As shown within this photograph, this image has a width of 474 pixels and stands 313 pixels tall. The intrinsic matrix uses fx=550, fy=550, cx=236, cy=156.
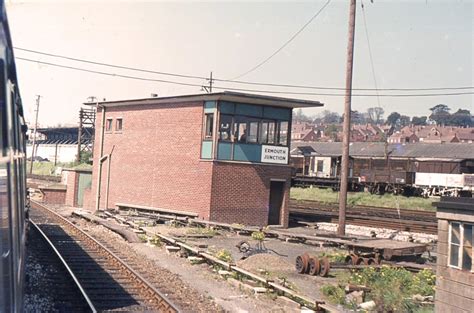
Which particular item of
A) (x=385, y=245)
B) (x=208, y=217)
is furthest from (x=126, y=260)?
(x=208, y=217)

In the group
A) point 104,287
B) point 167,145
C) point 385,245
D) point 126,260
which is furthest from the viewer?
point 167,145

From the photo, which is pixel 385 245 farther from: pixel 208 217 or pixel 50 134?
pixel 50 134

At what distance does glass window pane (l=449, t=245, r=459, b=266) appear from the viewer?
Answer: 8328 mm

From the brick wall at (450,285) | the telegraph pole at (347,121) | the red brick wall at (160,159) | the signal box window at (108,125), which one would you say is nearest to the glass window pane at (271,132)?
the red brick wall at (160,159)

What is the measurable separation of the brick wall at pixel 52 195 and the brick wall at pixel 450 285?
33171 millimetres

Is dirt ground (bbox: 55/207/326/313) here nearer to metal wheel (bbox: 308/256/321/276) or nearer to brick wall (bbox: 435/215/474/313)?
metal wheel (bbox: 308/256/321/276)

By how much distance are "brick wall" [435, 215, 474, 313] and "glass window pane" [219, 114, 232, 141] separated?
1542 cm

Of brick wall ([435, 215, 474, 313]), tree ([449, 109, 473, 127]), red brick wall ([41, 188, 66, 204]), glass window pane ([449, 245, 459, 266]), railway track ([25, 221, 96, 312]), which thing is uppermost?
tree ([449, 109, 473, 127])

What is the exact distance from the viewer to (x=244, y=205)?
23734 mm

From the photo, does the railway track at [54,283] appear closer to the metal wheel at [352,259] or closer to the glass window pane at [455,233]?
the glass window pane at [455,233]

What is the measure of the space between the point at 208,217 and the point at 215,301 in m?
12.6

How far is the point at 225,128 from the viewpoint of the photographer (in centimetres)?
2358

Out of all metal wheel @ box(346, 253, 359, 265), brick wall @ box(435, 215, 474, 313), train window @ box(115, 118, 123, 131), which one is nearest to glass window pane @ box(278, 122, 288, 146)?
train window @ box(115, 118, 123, 131)

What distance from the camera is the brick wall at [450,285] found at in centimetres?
801
